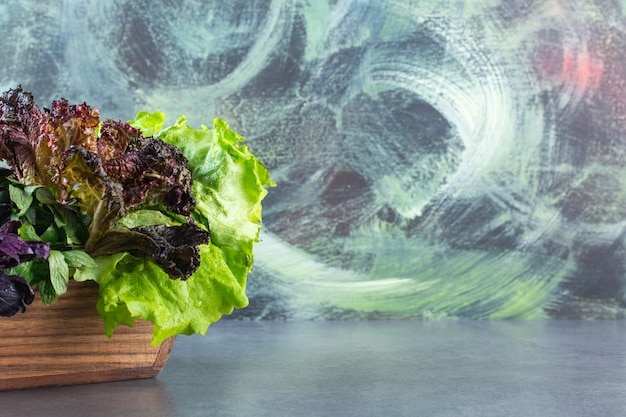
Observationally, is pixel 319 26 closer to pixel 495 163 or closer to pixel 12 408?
pixel 495 163

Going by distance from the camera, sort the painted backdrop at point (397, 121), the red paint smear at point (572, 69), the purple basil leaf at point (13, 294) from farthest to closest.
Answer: the red paint smear at point (572, 69)
the painted backdrop at point (397, 121)
the purple basil leaf at point (13, 294)

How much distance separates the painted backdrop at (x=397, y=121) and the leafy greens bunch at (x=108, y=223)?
1163 mm

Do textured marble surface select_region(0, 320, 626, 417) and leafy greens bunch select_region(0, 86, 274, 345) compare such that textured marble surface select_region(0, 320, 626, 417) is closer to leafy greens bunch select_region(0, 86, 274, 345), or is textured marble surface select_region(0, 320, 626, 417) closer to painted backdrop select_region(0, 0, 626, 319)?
leafy greens bunch select_region(0, 86, 274, 345)

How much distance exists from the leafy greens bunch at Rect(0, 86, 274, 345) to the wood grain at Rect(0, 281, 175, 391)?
1.4 inches

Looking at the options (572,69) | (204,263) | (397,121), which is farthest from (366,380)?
(572,69)

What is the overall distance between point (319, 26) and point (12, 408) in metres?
1.51

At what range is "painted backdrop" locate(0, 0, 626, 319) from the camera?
2.04m

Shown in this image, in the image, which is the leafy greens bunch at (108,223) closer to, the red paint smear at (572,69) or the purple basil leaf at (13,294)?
the purple basil leaf at (13,294)

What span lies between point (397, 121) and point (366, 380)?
3.90 feet

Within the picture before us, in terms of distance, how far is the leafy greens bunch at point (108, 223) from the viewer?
819mm

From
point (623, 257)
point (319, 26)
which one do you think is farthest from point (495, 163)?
point (319, 26)

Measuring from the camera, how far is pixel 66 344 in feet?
2.89

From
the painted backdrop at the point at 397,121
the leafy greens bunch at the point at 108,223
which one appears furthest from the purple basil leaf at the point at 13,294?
the painted backdrop at the point at 397,121

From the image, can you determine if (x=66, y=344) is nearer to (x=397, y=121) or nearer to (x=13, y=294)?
(x=13, y=294)
